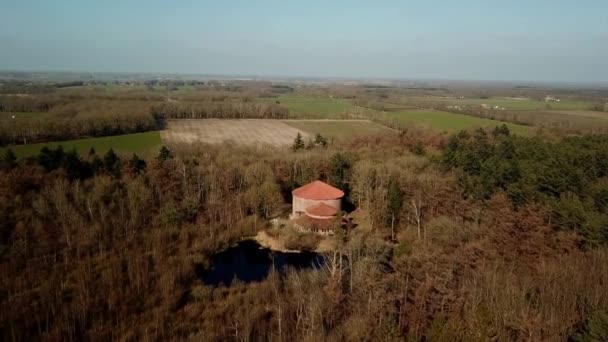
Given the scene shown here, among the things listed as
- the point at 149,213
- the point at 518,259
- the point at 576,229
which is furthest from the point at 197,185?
the point at 576,229

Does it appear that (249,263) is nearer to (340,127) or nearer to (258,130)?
(258,130)

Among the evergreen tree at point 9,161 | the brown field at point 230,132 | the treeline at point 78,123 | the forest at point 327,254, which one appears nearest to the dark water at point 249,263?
the forest at point 327,254

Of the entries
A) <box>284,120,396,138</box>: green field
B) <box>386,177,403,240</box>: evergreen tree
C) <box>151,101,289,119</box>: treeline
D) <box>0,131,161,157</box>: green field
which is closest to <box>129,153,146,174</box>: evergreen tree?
<box>0,131,161,157</box>: green field

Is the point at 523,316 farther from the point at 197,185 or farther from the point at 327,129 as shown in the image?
the point at 327,129

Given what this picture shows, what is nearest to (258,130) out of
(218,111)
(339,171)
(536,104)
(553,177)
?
(218,111)

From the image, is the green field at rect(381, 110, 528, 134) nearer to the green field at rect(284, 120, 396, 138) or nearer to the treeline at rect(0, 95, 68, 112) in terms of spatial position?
the green field at rect(284, 120, 396, 138)

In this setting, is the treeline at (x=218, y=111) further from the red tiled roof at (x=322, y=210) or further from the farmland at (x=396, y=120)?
the red tiled roof at (x=322, y=210)
